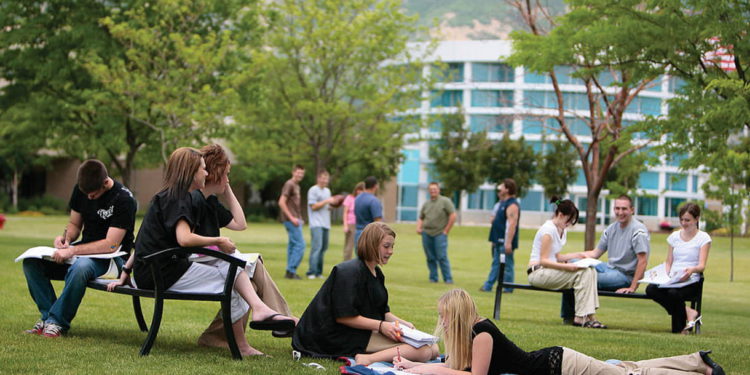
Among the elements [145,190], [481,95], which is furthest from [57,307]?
[481,95]

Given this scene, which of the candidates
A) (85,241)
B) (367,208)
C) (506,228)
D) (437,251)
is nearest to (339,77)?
(437,251)

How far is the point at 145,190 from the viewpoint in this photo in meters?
73.2

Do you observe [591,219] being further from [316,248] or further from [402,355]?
[402,355]

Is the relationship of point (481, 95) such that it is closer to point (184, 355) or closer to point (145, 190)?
point (145, 190)

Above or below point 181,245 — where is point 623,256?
below

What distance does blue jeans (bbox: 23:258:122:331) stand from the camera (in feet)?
25.6

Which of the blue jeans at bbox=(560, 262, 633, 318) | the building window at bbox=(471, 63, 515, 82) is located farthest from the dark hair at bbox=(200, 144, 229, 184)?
the building window at bbox=(471, 63, 515, 82)

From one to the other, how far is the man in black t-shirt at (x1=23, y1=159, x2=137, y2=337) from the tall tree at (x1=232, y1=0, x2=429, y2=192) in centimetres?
3015

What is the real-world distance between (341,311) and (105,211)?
2.51m

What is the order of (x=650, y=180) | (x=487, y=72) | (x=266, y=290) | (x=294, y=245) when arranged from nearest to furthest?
(x=266, y=290), (x=294, y=245), (x=487, y=72), (x=650, y=180)

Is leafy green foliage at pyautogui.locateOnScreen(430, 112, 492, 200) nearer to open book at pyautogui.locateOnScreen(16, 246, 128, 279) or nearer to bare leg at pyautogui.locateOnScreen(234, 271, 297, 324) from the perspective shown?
open book at pyautogui.locateOnScreen(16, 246, 128, 279)

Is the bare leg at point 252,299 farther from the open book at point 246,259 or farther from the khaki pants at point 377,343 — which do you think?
the khaki pants at point 377,343

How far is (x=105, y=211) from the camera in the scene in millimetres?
8211

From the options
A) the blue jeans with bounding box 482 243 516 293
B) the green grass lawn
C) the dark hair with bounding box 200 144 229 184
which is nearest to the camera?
the green grass lawn
